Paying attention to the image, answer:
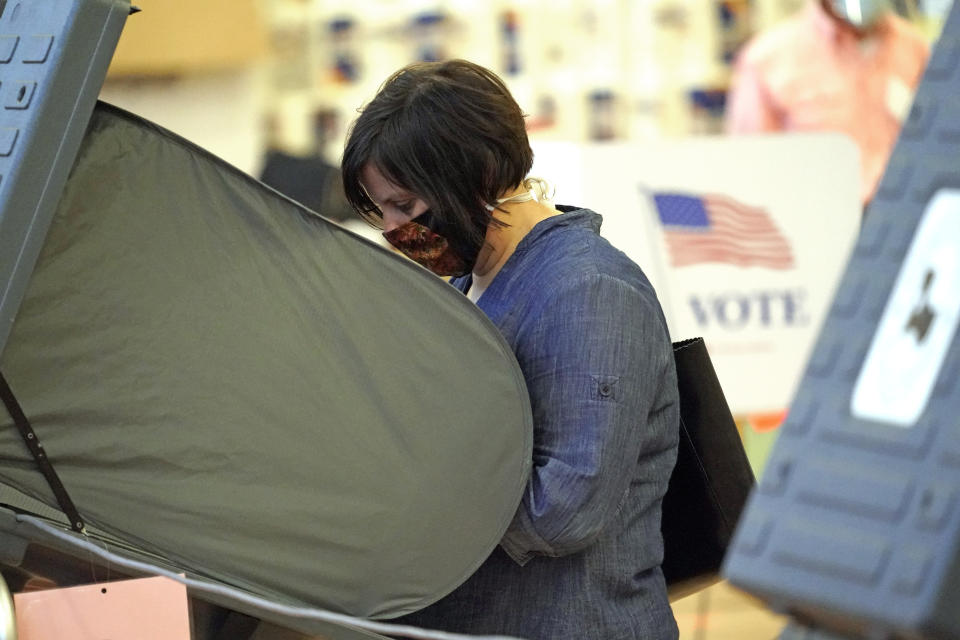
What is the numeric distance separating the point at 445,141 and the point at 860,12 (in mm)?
2422

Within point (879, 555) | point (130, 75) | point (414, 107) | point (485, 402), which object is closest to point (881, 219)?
point (879, 555)

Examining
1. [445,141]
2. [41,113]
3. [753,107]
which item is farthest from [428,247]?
[753,107]

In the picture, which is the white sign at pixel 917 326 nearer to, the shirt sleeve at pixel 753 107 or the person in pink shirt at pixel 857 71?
the person in pink shirt at pixel 857 71

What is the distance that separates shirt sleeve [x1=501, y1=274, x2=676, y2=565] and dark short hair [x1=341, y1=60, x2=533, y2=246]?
0.16 m

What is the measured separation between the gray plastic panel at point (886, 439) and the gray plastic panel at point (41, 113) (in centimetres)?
64

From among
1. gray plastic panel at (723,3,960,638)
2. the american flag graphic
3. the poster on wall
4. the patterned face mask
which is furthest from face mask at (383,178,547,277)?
the american flag graphic

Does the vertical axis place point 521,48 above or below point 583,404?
above

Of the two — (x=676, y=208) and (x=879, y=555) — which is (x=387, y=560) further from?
(x=676, y=208)

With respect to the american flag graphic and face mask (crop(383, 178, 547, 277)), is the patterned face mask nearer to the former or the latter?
face mask (crop(383, 178, 547, 277))

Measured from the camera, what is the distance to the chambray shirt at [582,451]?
4.09 feet

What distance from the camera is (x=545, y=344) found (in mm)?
1299

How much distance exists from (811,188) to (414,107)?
1719 mm

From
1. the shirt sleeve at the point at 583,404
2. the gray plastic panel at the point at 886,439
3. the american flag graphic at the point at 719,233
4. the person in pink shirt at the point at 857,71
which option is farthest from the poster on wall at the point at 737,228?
the gray plastic panel at the point at 886,439

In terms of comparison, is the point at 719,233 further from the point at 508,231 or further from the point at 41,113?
the point at 41,113
